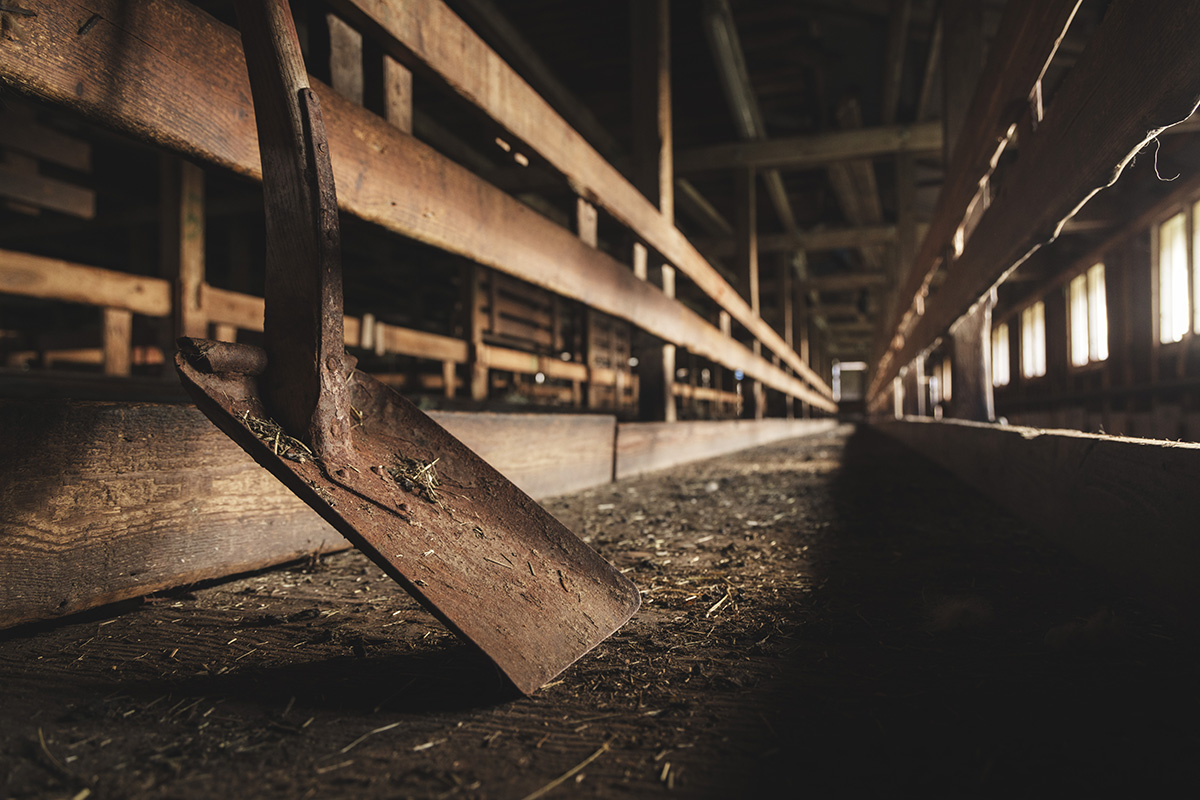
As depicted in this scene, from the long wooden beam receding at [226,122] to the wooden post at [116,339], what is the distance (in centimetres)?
247

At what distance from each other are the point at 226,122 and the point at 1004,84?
1845 millimetres

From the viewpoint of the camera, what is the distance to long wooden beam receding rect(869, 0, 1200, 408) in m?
0.87

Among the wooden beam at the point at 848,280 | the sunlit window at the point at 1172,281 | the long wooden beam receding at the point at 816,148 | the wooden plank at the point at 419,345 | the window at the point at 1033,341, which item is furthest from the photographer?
the window at the point at 1033,341

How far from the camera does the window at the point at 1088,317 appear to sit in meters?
10.8

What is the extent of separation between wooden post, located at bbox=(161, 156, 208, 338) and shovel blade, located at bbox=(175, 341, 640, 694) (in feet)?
9.04

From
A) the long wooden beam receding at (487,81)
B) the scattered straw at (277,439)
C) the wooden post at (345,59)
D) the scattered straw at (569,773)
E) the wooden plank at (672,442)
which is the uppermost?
the long wooden beam receding at (487,81)

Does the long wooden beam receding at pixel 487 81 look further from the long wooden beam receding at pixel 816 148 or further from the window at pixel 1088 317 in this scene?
the window at pixel 1088 317

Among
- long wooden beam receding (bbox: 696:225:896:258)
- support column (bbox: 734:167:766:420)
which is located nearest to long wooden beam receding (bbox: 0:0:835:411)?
support column (bbox: 734:167:766:420)

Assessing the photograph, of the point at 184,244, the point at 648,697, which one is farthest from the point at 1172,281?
the point at 184,244

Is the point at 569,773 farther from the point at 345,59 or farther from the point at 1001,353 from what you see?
the point at 1001,353

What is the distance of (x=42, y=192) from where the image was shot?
4.29 meters

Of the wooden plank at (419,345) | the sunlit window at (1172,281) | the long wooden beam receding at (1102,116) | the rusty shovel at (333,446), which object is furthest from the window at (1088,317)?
the rusty shovel at (333,446)

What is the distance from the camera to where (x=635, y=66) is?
12.3ft

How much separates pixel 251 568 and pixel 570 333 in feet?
37.4
